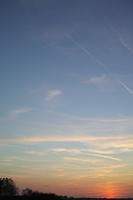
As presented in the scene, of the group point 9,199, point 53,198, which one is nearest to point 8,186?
point 53,198

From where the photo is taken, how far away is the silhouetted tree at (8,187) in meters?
181

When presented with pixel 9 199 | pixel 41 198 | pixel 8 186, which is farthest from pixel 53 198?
pixel 8 186

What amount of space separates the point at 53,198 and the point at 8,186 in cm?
4299

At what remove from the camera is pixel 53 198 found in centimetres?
15788

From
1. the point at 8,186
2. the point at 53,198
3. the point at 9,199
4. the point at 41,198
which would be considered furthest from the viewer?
the point at 8,186

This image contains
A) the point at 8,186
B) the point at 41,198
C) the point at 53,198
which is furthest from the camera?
the point at 8,186

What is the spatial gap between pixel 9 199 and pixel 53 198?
31.5 m

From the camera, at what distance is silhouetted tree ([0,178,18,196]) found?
7141 inches

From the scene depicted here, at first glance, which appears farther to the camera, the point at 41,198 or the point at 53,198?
the point at 53,198

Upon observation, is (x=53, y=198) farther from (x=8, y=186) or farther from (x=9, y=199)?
(x=8, y=186)

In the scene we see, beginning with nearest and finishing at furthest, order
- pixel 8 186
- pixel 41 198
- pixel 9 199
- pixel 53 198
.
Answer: pixel 9 199, pixel 41 198, pixel 53 198, pixel 8 186

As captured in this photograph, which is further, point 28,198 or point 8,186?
point 8,186

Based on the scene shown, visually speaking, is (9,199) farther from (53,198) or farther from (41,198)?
(53,198)

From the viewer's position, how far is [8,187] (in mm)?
186500
